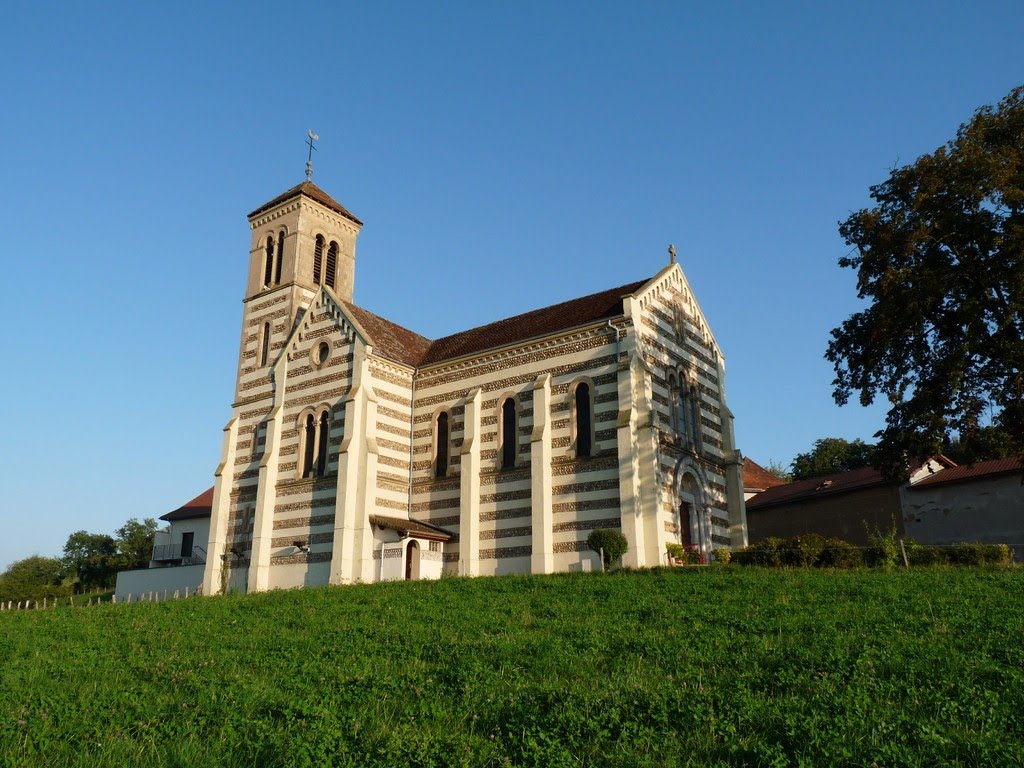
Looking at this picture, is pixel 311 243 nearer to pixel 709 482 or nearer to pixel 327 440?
pixel 327 440

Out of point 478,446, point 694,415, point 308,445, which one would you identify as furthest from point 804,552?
point 308,445

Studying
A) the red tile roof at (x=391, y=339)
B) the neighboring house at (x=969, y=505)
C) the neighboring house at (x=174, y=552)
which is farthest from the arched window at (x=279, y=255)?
the neighboring house at (x=969, y=505)

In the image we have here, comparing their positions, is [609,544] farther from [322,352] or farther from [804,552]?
[322,352]

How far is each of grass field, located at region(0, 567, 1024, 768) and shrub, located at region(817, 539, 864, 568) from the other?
19.9 feet

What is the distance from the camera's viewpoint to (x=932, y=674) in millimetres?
10312

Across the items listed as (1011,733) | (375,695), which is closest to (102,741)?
(375,695)

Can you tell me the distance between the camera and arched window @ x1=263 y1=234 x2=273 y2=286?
4328cm

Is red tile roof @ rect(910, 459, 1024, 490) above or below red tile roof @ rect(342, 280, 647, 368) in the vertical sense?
below

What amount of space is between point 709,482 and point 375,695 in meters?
25.8

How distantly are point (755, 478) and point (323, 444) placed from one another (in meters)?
31.5

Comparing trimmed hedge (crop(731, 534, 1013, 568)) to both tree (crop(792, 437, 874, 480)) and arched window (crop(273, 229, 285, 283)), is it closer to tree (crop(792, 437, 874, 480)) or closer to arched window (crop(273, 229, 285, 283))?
arched window (crop(273, 229, 285, 283))

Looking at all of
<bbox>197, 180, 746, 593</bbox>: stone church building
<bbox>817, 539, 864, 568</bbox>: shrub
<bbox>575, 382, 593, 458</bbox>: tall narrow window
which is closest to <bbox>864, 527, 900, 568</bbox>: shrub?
<bbox>817, 539, 864, 568</bbox>: shrub

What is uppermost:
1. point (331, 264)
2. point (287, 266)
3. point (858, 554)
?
point (331, 264)

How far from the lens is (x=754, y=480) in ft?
179
